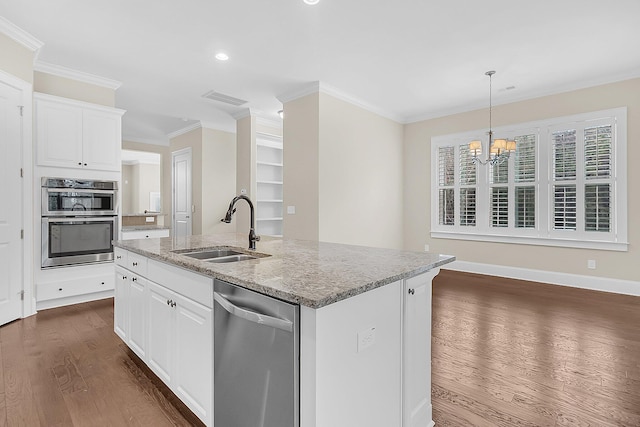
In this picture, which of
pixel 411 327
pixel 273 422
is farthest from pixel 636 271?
pixel 273 422

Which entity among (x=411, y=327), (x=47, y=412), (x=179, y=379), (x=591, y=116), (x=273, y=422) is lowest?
(x=47, y=412)

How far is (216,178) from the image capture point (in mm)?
6562

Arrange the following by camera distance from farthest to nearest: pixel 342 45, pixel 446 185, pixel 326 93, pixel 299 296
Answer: pixel 446 185
pixel 326 93
pixel 342 45
pixel 299 296

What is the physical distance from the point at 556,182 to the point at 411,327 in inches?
179

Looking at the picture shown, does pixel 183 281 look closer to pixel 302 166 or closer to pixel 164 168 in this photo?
pixel 302 166

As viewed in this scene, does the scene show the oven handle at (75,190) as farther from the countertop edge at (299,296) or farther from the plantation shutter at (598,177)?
the plantation shutter at (598,177)

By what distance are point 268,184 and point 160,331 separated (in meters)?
4.81

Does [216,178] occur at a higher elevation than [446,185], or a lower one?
higher

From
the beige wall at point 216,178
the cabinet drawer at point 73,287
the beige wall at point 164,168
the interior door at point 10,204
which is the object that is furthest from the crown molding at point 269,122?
the cabinet drawer at point 73,287

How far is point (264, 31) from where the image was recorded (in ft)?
10.3

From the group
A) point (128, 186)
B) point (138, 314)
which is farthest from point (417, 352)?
point (128, 186)

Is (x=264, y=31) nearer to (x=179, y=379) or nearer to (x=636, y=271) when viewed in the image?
(x=179, y=379)

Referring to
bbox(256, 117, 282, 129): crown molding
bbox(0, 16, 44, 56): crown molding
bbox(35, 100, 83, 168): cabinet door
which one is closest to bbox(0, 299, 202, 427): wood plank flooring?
bbox(35, 100, 83, 168): cabinet door

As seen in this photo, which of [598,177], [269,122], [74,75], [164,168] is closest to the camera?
[74,75]
